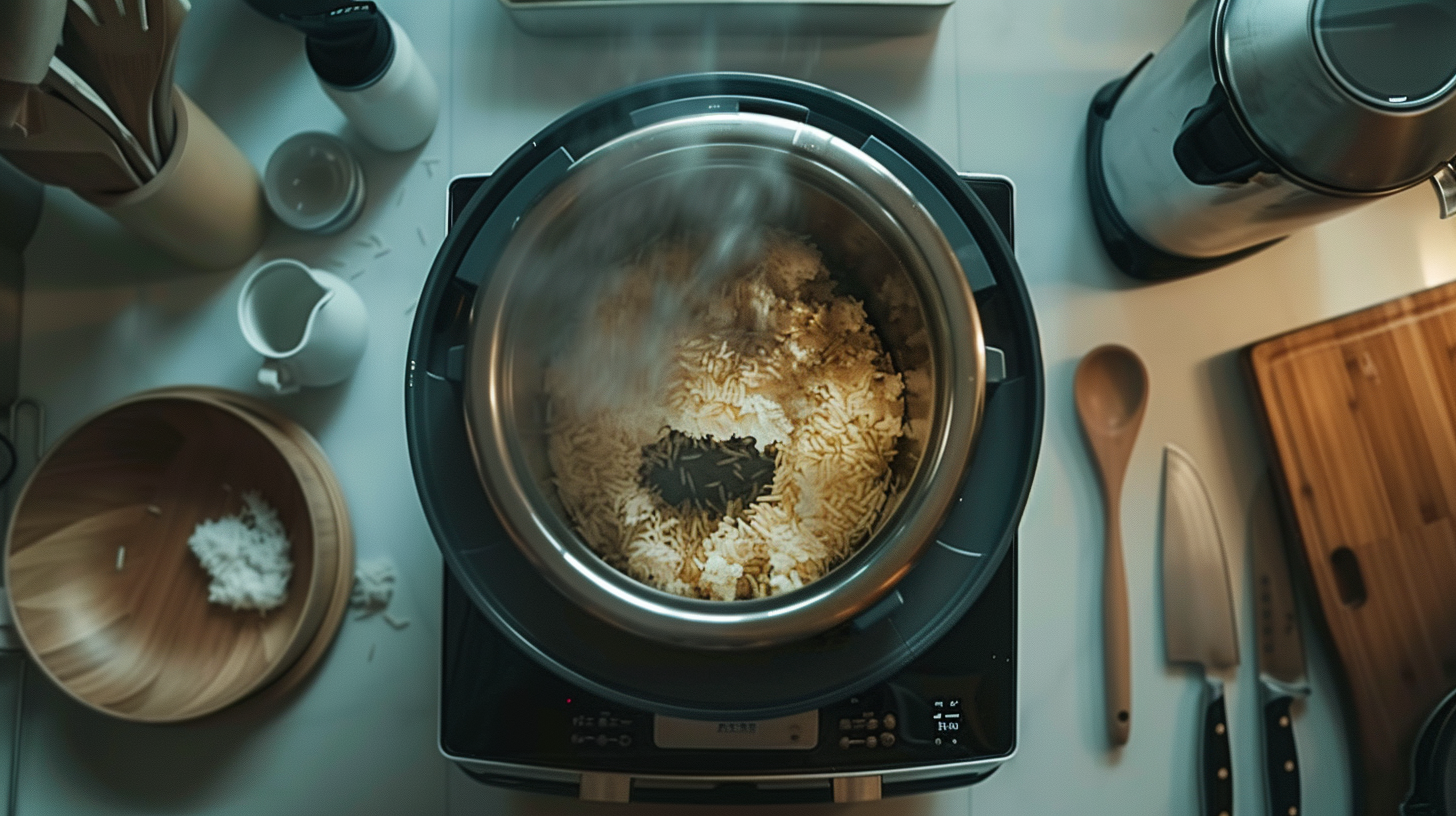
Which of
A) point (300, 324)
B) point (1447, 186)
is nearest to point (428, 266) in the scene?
point (300, 324)

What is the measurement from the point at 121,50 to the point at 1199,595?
115 centimetres

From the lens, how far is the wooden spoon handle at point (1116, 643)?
0.92 m

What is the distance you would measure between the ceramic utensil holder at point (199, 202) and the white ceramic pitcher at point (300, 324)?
0.07 metres

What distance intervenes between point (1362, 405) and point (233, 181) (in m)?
1.22

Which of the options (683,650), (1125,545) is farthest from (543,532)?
(1125,545)

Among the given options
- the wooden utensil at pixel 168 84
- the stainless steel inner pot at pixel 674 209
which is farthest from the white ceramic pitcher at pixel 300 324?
the stainless steel inner pot at pixel 674 209

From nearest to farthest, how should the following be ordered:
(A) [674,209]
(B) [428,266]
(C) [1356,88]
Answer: (C) [1356,88] < (A) [674,209] < (B) [428,266]

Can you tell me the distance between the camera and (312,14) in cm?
84

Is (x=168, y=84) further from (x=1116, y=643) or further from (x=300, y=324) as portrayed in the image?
(x=1116, y=643)

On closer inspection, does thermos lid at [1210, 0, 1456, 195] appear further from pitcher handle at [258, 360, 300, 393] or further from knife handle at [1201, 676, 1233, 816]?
pitcher handle at [258, 360, 300, 393]

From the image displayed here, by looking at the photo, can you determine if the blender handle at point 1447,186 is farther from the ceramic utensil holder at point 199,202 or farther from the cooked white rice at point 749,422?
the ceramic utensil holder at point 199,202

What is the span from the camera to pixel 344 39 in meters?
0.83

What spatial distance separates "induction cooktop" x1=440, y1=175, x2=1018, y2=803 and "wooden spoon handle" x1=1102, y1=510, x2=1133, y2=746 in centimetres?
22

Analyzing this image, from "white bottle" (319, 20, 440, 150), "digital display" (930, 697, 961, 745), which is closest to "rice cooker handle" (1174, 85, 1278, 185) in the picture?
"digital display" (930, 697, 961, 745)
